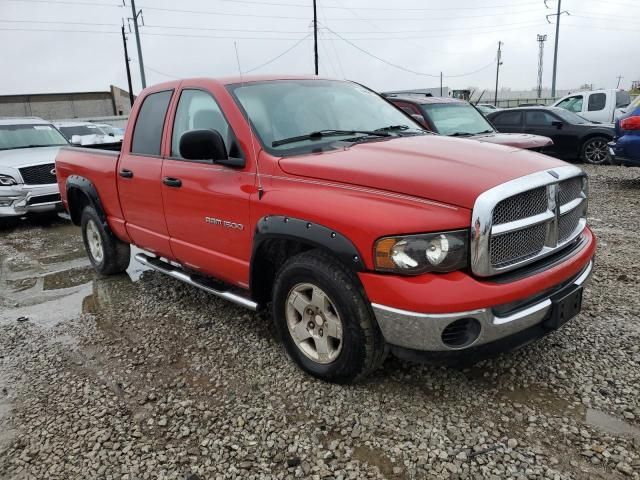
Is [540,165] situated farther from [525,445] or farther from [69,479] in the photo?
[69,479]

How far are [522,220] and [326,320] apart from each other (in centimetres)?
120

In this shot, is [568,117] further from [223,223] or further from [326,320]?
[326,320]

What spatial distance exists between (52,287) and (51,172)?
3.85 metres

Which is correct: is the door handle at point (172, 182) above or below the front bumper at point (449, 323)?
above

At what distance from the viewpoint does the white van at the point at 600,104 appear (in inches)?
559

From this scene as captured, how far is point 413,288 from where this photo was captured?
8.02ft

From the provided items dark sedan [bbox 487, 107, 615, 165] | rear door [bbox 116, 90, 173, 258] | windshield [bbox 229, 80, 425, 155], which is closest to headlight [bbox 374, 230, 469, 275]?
windshield [bbox 229, 80, 425, 155]

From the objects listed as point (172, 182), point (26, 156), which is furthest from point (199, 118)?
point (26, 156)

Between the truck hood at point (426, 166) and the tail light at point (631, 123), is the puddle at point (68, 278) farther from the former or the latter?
the tail light at point (631, 123)

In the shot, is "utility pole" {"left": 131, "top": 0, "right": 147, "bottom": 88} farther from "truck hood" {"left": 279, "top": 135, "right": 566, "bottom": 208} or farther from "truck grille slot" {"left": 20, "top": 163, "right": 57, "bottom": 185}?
"truck hood" {"left": 279, "top": 135, "right": 566, "bottom": 208}

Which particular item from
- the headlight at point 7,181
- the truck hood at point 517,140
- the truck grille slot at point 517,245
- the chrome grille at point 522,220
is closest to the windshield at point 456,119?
the truck hood at point 517,140

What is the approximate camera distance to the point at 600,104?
14328mm

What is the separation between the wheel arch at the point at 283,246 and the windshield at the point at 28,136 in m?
8.12

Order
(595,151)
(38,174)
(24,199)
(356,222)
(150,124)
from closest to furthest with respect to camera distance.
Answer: (356,222), (150,124), (24,199), (38,174), (595,151)
